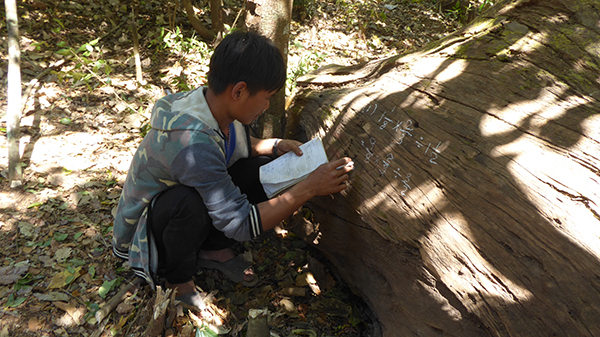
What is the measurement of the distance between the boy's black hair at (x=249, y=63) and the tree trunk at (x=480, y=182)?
68 centimetres

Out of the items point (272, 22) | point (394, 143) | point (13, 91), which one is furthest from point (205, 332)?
point (13, 91)

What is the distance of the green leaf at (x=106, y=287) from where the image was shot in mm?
2383

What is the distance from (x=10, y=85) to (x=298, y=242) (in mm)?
2378

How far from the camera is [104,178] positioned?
10.5 ft

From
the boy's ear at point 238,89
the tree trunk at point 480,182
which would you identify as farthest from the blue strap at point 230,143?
the tree trunk at point 480,182

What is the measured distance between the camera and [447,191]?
5.90ft

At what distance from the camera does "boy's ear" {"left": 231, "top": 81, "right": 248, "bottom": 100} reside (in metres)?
1.86

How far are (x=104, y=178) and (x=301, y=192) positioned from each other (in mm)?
1985

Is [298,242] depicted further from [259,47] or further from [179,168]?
[259,47]

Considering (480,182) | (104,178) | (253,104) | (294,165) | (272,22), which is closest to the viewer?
(480,182)

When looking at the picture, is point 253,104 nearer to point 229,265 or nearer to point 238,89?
point 238,89

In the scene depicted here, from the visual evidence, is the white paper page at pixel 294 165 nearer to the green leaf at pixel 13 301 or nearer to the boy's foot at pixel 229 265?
the boy's foot at pixel 229 265

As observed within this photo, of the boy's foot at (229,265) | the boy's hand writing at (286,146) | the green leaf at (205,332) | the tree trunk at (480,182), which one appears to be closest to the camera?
the tree trunk at (480,182)

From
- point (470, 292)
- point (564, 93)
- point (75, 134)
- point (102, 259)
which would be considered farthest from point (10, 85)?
point (564, 93)
